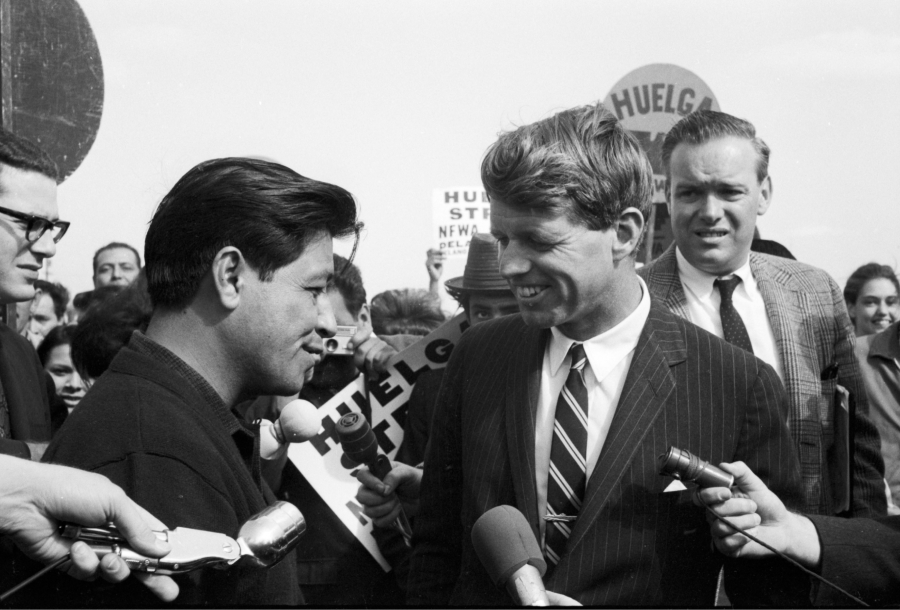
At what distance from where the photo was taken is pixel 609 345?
7.73ft

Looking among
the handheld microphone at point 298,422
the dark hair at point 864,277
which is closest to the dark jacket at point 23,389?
the handheld microphone at point 298,422

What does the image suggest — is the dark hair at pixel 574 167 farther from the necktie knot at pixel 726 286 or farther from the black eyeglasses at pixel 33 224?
the black eyeglasses at pixel 33 224

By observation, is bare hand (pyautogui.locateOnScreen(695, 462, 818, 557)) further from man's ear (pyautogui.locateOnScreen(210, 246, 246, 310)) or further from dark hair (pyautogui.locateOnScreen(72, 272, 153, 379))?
dark hair (pyautogui.locateOnScreen(72, 272, 153, 379))

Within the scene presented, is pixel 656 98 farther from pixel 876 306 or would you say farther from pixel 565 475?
pixel 876 306

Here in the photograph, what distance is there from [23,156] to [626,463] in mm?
2111

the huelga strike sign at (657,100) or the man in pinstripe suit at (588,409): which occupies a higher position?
the huelga strike sign at (657,100)

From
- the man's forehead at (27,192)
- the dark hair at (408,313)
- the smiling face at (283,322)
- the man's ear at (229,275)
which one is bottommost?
the dark hair at (408,313)

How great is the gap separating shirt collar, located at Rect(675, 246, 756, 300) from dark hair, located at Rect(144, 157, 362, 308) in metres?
1.70

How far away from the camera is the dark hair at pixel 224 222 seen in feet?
6.40

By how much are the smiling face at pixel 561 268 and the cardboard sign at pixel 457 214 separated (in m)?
2.14

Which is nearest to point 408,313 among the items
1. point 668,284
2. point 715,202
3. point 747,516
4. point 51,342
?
point 51,342

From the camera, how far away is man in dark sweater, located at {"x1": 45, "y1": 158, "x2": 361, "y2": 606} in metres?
1.63

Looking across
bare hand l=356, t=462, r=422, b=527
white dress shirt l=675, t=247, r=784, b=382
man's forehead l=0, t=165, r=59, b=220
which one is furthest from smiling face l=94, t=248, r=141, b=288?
white dress shirt l=675, t=247, r=784, b=382

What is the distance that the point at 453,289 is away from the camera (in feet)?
13.6
